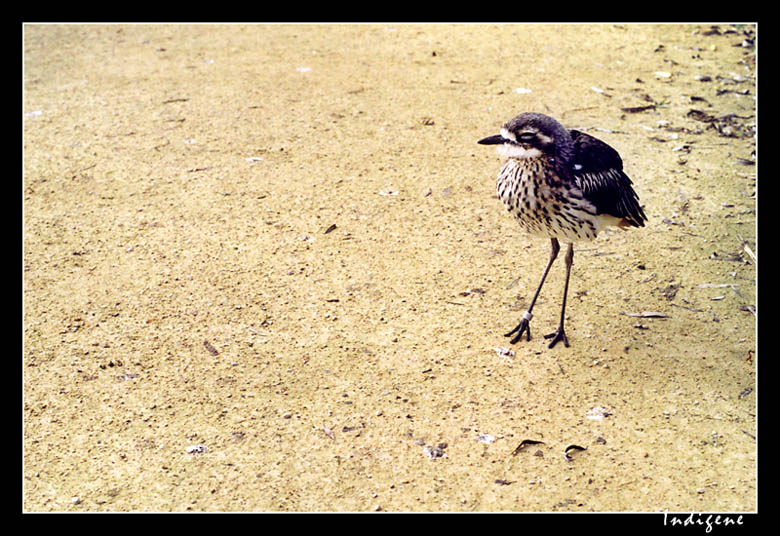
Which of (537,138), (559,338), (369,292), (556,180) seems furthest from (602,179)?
(369,292)

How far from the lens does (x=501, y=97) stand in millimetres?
8242

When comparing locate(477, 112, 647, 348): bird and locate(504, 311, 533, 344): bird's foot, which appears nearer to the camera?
locate(477, 112, 647, 348): bird

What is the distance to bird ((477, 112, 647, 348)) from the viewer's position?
4.65 meters

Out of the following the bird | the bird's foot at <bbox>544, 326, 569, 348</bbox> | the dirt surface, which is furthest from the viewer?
the bird's foot at <bbox>544, 326, 569, 348</bbox>

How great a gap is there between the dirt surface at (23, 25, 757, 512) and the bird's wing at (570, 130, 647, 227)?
2.49 feet

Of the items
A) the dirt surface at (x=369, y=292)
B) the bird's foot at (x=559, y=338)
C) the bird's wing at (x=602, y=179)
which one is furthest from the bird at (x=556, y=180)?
the dirt surface at (x=369, y=292)

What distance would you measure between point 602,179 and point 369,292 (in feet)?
5.68

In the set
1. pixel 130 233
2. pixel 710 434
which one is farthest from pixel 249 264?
pixel 710 434

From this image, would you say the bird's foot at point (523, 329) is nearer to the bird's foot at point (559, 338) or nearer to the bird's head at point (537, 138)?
the bird's foot at point (559, 338)

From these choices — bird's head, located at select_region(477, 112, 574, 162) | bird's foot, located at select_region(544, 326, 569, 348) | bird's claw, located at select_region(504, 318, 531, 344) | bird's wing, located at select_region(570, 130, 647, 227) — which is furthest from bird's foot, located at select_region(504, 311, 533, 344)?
bird's head, located at select_region(477, 112, 574, 162)

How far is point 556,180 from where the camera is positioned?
183 inches

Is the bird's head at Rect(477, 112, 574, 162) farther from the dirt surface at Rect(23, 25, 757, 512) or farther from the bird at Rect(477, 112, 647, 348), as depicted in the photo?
the dirt surface at Rect(23, 25, 757, 512)

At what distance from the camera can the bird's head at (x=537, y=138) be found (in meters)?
4.67

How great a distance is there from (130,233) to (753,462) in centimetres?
458
